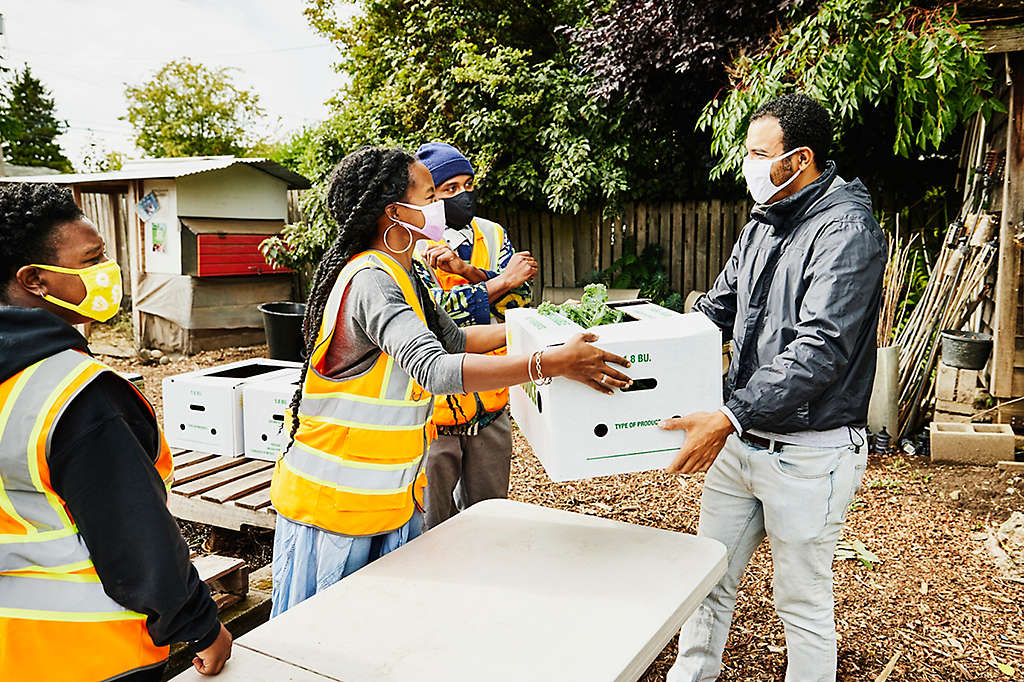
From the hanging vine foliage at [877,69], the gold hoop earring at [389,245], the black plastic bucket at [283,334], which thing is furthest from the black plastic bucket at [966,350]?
the black plastic bucket at [283,334]

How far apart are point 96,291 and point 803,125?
2123 millimetres

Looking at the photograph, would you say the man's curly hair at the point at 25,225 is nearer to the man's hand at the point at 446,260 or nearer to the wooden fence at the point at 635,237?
the man's hand at the point at 446,260

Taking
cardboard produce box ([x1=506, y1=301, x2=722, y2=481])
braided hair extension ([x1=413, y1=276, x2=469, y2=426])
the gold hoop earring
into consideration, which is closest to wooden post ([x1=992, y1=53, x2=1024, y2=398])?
cardboard produce box ([x1=506, y1=301, x2=722, y2=481])

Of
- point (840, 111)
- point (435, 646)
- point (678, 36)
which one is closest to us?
point (435, 646)

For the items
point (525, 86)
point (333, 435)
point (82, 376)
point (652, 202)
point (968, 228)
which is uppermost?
point (525, 86)

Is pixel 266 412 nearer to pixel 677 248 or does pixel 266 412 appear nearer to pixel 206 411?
pixel 206 411

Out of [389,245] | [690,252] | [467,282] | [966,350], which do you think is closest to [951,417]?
[966,350]

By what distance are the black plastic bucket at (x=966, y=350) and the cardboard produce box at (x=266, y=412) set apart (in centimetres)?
474

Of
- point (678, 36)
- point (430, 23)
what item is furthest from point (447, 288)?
point (430, 23)

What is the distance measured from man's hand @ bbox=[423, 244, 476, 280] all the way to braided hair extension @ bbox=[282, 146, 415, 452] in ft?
2.64

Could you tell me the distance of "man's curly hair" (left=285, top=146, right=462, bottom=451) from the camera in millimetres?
2127

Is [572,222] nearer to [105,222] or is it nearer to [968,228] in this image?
[968,228]

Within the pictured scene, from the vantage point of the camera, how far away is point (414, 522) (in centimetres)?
222

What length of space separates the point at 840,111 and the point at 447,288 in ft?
16.0
